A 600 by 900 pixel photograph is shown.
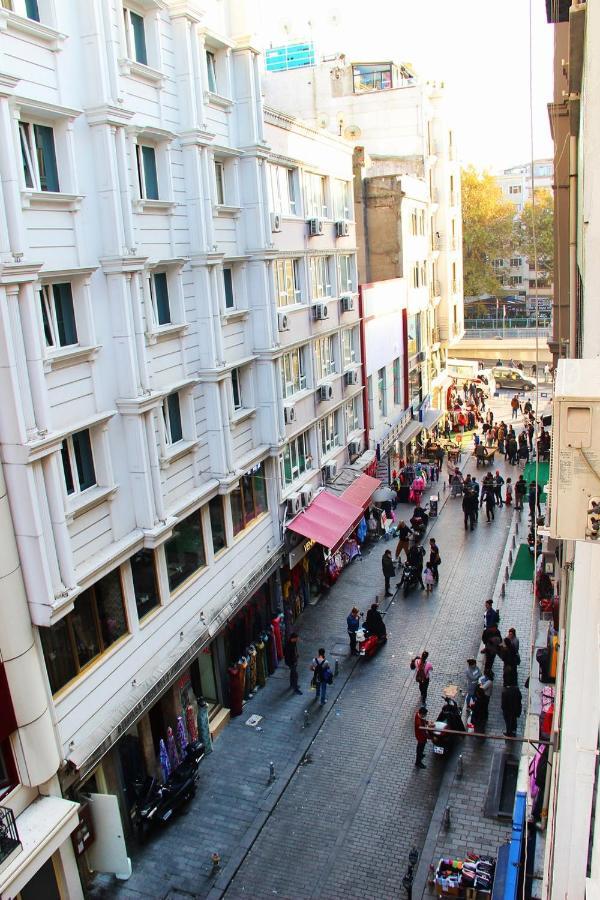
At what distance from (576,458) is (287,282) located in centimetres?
1867

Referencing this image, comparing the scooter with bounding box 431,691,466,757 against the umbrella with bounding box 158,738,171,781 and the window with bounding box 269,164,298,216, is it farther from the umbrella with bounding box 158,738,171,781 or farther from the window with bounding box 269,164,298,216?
the window with bounding box 269,164,298,216

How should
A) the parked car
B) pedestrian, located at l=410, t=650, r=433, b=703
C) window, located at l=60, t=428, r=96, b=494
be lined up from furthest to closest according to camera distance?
the parked car → pedestrian, located at l=410, t=650, r=433, b=703 → window, located at l=60, t=428, r=96, b=494

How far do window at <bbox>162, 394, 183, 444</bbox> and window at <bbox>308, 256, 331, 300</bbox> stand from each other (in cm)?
903

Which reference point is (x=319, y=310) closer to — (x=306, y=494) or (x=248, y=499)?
(x=306, y=494)

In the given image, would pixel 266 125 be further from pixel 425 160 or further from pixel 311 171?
pixel 425 160

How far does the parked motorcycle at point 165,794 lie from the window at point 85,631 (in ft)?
10.4

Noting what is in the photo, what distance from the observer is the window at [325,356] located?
24775mm

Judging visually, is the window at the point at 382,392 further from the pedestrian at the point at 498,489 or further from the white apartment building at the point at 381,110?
the white apartment building at the point at 381,110

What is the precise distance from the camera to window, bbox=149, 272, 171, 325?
1516 cm

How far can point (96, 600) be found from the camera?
1329 cm

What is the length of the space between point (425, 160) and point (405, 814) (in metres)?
34.4

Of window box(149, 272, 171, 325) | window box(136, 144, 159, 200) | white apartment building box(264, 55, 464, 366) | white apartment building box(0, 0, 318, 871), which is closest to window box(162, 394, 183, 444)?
white apartment building box(0, 0, 318, 871)

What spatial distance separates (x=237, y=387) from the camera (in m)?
19.1

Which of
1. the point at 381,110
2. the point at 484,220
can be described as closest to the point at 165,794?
the point at 381,110
